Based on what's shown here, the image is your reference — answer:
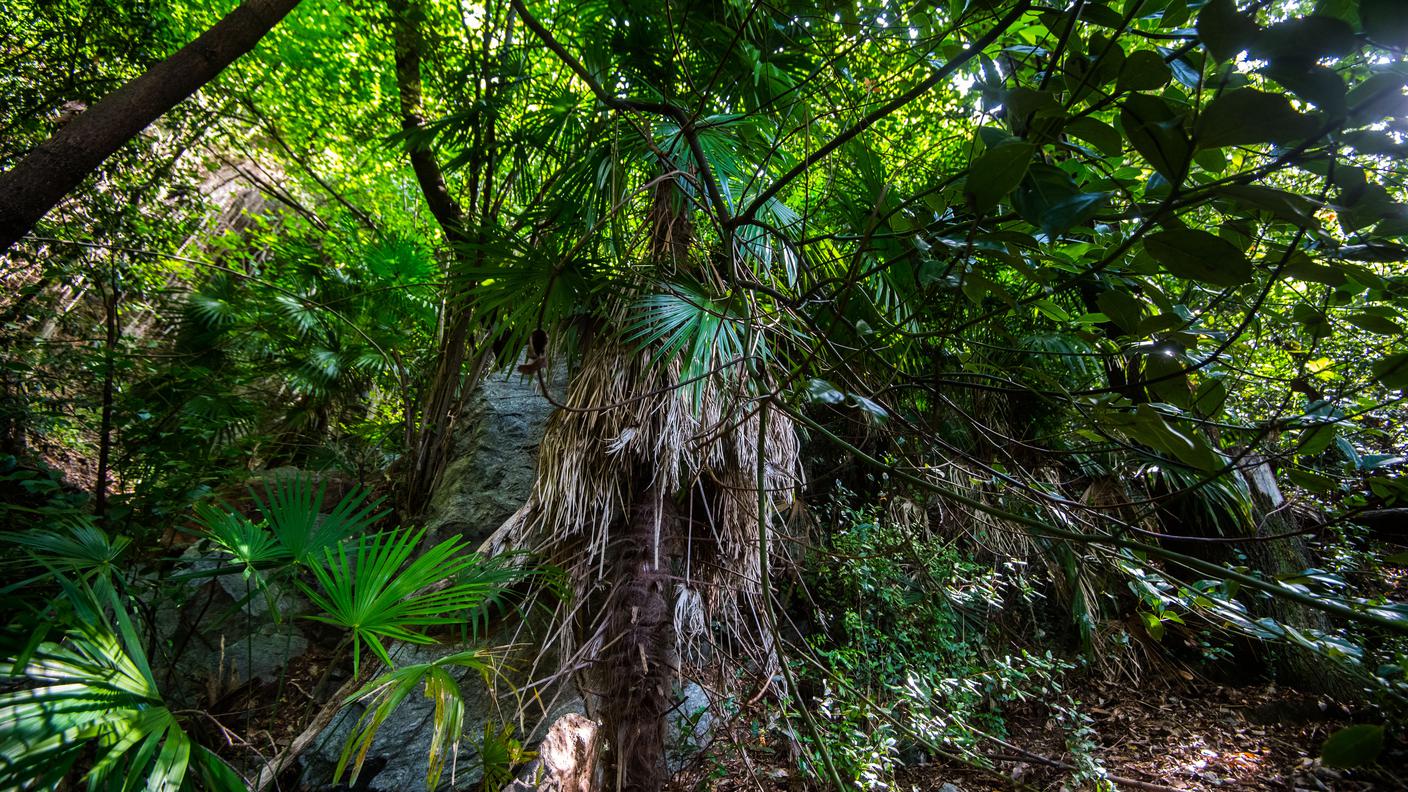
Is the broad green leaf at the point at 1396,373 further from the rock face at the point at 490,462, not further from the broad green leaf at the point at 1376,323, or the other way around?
the rock face at the point at 490,462

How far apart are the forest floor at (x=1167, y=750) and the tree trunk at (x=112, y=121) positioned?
2584mm

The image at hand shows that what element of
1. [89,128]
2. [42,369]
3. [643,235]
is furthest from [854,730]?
[42,369]

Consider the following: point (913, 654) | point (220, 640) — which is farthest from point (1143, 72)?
point (220, 640)

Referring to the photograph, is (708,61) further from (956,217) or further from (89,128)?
(89,128)

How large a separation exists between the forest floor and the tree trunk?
258 centimetres

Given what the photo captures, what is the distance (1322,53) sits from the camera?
1.40 feet

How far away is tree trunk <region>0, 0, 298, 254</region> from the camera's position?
1.44 metres

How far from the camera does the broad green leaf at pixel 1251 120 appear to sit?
43 cm

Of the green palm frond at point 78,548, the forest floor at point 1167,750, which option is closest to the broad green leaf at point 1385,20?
the forest floor at point 1167,750

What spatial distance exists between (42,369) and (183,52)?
2.06 meters

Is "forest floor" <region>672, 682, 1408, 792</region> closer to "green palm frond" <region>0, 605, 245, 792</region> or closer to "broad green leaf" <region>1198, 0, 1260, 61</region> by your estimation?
"green palm frond" <region>0, 605, 245, 792</region>

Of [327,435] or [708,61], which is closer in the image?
[708,61]

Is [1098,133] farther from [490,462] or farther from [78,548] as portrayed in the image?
[490,462]

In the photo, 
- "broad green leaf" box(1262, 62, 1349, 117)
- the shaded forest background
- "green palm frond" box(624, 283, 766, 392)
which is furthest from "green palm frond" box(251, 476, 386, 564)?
"broad green leaf" box(1262, 62, 1349, 117)
